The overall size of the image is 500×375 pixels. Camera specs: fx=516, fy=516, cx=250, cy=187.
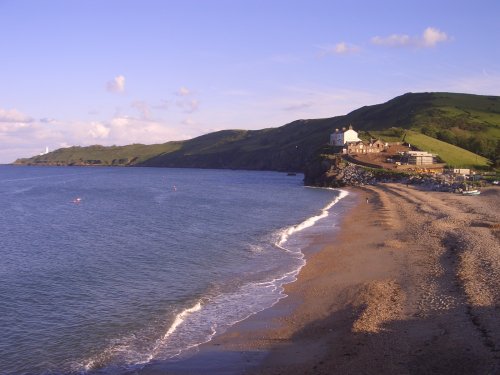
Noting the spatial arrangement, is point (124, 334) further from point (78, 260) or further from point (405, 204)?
point (405, 204)

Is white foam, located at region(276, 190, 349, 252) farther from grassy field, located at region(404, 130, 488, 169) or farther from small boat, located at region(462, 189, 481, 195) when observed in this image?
grassy field, located at region(404, 130, 488, 169)

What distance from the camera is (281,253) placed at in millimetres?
36250

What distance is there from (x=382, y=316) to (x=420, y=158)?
299 ft

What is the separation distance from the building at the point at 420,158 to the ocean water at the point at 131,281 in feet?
180

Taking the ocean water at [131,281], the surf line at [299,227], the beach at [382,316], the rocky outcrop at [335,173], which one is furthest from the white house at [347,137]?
the beach at [382,316]

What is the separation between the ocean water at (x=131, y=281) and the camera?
62.1ft

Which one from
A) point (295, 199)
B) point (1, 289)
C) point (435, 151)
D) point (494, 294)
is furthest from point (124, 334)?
point (435, 151)

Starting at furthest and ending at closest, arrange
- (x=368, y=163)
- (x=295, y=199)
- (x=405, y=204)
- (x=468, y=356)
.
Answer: (x=368, y=163) → (x=295, y=199) → (x=405, y=204) → (x=468, y=356)

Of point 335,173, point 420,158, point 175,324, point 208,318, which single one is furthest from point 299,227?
point 420,158

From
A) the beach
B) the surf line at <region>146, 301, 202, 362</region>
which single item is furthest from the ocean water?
the beach

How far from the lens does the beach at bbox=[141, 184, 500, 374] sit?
1571 cm

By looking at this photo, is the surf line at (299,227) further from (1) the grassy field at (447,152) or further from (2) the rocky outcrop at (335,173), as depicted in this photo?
(1) the grassy field at (447,152)

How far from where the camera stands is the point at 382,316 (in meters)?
20.2

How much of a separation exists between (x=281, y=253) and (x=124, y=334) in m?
17.6
